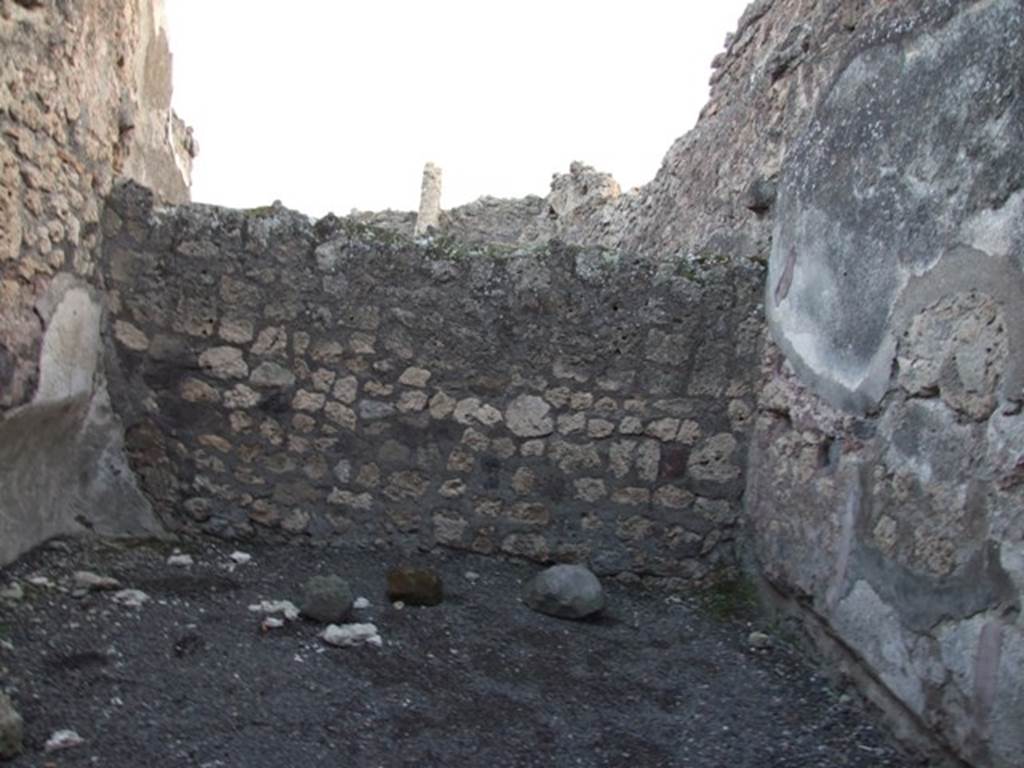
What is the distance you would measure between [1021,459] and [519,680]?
157 centimetres

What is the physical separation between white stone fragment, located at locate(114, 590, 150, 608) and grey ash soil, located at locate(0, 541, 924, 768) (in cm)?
4

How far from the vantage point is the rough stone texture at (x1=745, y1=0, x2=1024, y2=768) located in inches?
85.2

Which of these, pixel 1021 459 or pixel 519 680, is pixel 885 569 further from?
pixel 519 680

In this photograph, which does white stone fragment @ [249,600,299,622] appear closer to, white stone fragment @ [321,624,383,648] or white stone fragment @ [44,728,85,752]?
white stone fragment @ [321,624,383,648]

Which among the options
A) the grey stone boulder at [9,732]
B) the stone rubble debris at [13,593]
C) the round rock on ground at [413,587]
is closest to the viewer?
the grey stone boulder at [9,732]

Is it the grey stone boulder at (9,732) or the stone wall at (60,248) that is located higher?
the stone wall at (60,248)

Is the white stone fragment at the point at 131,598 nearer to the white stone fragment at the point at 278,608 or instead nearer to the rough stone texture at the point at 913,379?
the white stone fragment at the point at 278,608

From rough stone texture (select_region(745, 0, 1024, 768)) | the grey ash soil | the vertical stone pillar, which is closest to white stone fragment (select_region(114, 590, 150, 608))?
the grey ash soil

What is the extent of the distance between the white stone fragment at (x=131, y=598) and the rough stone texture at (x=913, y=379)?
88.9 inches

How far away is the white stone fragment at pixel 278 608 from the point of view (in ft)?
9.90

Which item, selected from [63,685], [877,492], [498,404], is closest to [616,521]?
[498,404]

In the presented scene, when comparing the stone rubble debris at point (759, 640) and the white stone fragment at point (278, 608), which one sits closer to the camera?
the white stone fragment at point (278, 608)

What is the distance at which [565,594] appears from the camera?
339cm

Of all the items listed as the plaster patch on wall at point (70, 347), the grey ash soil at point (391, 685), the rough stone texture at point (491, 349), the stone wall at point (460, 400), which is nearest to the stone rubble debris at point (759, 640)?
the grey ash soil at point (391, 685)
